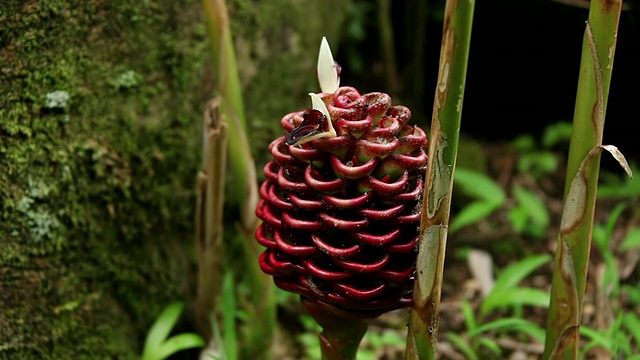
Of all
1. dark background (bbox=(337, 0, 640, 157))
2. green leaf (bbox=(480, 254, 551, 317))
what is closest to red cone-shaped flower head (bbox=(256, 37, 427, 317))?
green leaf (bbox=(480, 254, 551, 317))

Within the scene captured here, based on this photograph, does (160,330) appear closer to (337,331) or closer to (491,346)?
(337,331)

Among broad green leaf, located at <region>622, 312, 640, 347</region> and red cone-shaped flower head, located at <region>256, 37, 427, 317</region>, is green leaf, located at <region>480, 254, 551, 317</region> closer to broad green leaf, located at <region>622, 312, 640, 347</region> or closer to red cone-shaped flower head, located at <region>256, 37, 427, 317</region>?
broad green leaf, located at <region>622, 312, 640, 347</region>

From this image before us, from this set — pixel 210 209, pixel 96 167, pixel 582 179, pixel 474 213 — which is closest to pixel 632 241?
pixel 474 213

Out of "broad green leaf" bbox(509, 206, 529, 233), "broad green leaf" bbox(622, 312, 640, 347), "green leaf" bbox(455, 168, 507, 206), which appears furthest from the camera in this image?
"green leaf" bbox(455, 168, 507, 206)

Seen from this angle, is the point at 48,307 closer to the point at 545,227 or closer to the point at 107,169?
the point at 107,169

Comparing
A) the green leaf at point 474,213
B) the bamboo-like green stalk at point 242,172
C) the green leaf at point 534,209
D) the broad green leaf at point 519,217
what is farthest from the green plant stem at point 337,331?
the green leaf at point 534,209

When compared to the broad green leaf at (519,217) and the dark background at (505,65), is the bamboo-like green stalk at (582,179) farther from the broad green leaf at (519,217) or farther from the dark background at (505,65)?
the dark background at (505,65)
